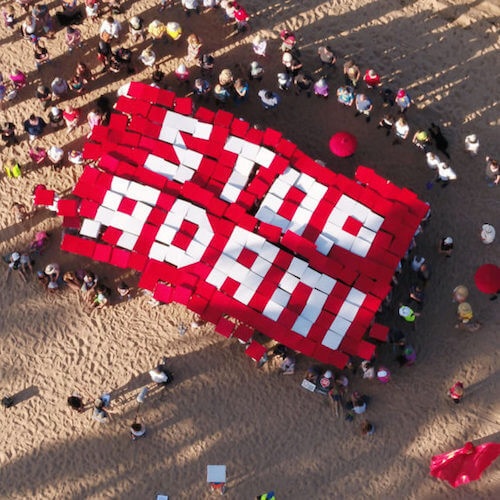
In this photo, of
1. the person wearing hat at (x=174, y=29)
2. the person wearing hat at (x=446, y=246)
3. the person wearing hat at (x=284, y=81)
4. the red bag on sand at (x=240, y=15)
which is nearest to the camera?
the person wearing hat at (x=446, y=246)

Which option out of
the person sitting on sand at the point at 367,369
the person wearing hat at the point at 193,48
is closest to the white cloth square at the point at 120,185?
the person wearing hat at the point at 193,48

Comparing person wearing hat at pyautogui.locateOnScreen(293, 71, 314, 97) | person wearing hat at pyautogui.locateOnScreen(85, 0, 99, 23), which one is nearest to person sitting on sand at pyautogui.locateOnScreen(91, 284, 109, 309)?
person wearing hat at pyautogui.locateOnScreen(293, 71, 314, 97)

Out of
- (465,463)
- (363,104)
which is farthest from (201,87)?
(465,463)

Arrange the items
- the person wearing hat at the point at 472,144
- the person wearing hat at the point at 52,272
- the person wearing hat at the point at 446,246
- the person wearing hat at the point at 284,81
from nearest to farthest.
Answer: the person wearing hat at the point at 446,246 → the person wearing hat at the point at 52,272 → the person wearing hat at the point at 472,144 → the person wearing hat at the point at 284,81

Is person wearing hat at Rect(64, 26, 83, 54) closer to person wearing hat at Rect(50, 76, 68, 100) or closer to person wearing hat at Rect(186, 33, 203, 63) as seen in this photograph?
person wearing hat at Rect(50, 76, 68, 100)

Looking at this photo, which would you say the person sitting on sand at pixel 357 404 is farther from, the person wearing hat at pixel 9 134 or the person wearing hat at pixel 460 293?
the person wearing hat at pixel 9 134

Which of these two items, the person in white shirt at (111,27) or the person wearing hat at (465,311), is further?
the person in white shirt at (111,27)

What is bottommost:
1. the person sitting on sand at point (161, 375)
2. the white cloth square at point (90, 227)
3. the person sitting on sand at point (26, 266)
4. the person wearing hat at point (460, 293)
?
the person sitting on sand at point (161, 375)

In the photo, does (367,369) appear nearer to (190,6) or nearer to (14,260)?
(14,260)
